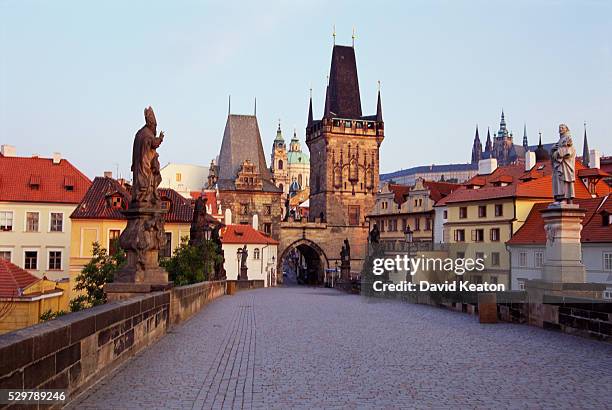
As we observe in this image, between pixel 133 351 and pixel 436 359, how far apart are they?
4.36 metres

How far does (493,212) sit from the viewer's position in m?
49.7

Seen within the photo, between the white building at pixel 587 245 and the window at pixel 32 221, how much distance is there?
34176 millimetres

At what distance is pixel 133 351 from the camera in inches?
367

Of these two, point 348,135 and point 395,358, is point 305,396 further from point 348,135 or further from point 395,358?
point 348,135

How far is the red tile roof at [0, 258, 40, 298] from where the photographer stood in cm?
2378

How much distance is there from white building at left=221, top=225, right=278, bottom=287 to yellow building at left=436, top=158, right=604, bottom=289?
61.0ft

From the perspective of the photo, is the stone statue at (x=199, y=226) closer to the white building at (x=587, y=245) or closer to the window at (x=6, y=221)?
the white building at (x=587, y=245)

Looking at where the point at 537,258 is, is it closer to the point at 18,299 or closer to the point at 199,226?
the point at 199,226

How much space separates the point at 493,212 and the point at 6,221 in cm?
3625

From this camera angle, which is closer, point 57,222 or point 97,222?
point 97,222

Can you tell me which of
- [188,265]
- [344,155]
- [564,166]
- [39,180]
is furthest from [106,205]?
[344,155]

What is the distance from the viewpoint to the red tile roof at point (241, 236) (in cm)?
6212

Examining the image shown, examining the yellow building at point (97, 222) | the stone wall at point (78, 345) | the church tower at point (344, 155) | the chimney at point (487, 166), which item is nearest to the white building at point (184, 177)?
the church tower at point (344, 155)

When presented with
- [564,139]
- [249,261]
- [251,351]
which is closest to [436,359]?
[251,351]
